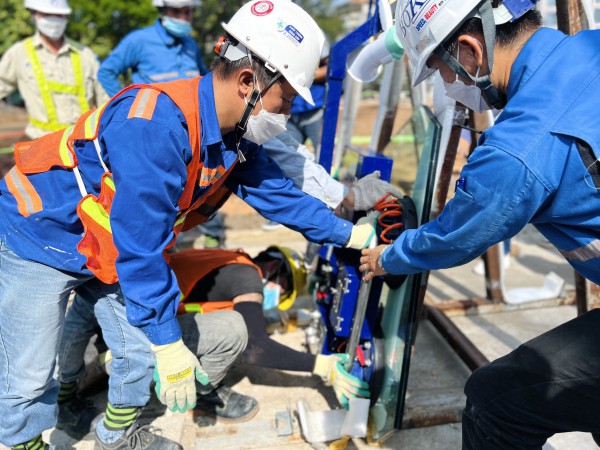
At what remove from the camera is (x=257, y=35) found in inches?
76.6

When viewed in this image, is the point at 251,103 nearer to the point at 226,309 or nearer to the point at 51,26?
the point at 226,309

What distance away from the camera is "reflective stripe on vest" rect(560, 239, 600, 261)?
1473 mm

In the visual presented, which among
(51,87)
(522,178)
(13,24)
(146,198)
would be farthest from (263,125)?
(13,24)

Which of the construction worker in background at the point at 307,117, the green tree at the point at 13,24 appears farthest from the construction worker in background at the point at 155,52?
the green tree at the point at 13,24

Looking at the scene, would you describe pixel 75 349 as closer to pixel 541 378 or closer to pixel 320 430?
pixel 320 430

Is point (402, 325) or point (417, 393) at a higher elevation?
point (402, 325)

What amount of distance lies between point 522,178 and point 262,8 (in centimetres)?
117

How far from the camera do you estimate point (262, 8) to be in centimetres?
200

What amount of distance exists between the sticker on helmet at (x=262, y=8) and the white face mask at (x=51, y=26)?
3.10 meters

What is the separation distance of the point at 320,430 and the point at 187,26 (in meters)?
3.66

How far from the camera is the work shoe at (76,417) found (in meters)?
2.59

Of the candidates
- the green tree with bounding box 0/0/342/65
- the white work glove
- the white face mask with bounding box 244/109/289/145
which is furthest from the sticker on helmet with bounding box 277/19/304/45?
the green tree with bounding box 0/0/342/65

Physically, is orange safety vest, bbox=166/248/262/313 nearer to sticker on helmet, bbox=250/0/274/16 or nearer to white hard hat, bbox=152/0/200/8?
sticker on helmet, bbox=250/0/274/16

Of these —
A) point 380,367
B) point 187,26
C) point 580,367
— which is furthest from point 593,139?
point 187,26
